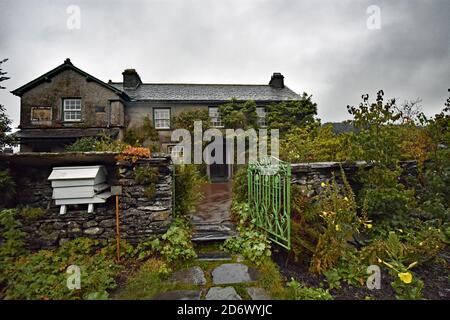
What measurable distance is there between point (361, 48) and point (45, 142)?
1371 cm

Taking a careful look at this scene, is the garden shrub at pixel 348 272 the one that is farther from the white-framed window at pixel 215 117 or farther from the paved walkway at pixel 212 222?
the white-framed window at pixel 215 117

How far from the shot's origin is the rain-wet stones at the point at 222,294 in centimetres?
223

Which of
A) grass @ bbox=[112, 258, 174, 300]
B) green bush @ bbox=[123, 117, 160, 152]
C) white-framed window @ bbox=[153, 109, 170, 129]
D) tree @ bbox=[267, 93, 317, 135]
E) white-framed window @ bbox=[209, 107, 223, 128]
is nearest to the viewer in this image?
grass @ bbox=[112, 258, 174, 300]

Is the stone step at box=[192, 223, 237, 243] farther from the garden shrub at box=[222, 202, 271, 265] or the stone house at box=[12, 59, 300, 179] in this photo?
the stone house at box=[12, 59, 300, 179]

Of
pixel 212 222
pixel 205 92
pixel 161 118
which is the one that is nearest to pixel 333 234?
pixel 212 222

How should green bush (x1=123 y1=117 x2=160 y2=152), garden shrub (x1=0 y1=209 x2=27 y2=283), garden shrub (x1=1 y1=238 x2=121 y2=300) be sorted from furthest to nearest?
green bush (x1=123 y1=117 x2=160 y2=152), garden shrub (x1=0 y1=209 x2=27 y2=283), garden shrub (x1=1 y1=238 x2=121 y2=300)

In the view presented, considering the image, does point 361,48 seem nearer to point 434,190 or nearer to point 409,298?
point 434,190

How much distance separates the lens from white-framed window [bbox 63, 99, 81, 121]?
36.0ft

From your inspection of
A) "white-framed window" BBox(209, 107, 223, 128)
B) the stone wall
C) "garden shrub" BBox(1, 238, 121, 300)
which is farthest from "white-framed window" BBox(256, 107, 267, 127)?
"garden shrub" BBox(1, 238, 121, 300)

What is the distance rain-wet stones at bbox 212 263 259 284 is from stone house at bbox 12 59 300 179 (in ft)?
30.5

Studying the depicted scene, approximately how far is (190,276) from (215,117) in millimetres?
10194

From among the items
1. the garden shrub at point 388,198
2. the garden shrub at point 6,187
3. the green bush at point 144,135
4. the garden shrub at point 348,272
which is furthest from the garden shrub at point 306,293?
the green bush at point 144,135

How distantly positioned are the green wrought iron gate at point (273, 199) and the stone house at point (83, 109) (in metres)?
8.36

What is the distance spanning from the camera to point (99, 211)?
3314mm
